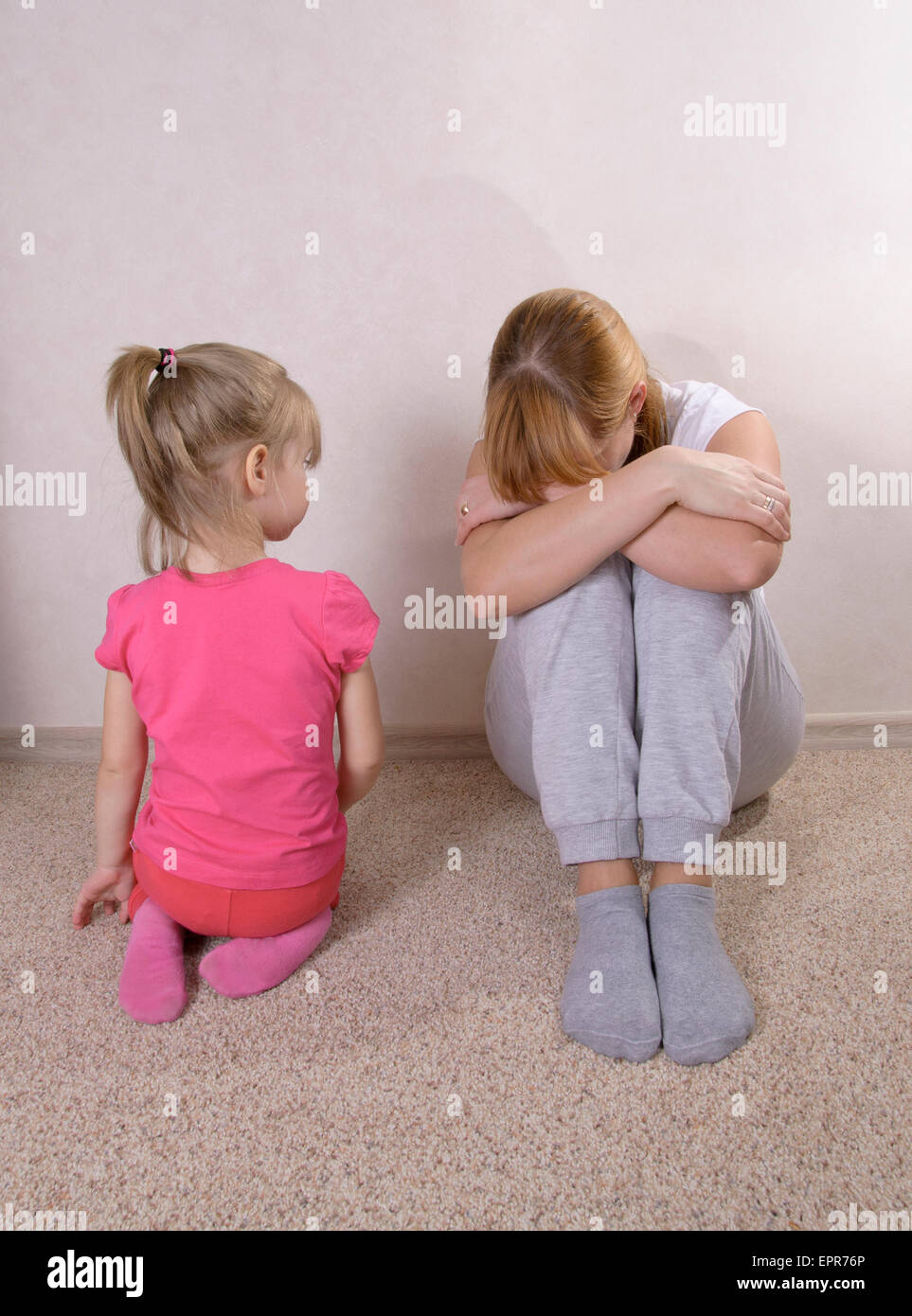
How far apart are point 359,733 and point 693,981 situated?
0.41 meters

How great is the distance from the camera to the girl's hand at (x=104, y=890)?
0.94 meters

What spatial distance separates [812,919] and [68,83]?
→ 1478 mm

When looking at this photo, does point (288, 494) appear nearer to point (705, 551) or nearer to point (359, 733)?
point (359, 733)

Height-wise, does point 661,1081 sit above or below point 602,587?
below

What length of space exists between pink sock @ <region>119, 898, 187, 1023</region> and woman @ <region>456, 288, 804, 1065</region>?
1.21 ft

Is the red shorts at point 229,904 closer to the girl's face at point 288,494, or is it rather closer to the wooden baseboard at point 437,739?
the girl's face at point 288,494

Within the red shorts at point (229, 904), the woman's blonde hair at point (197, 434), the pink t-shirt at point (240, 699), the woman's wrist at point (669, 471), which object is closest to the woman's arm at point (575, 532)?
the woman's wrist at point (669, 471)

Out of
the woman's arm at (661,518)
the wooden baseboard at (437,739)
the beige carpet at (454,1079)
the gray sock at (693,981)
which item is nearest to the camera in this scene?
the beige carpet at (454,1079)

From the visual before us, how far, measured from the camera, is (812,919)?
3.13 feet

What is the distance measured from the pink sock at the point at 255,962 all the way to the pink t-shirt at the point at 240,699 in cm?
6

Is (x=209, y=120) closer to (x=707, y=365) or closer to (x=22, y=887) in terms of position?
(x=707, y=365)

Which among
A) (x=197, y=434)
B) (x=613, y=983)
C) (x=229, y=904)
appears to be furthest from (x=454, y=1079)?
(x=197, y=434)

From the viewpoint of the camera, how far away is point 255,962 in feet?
2.79

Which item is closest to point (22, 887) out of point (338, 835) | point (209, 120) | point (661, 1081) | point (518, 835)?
point (338, 835)
